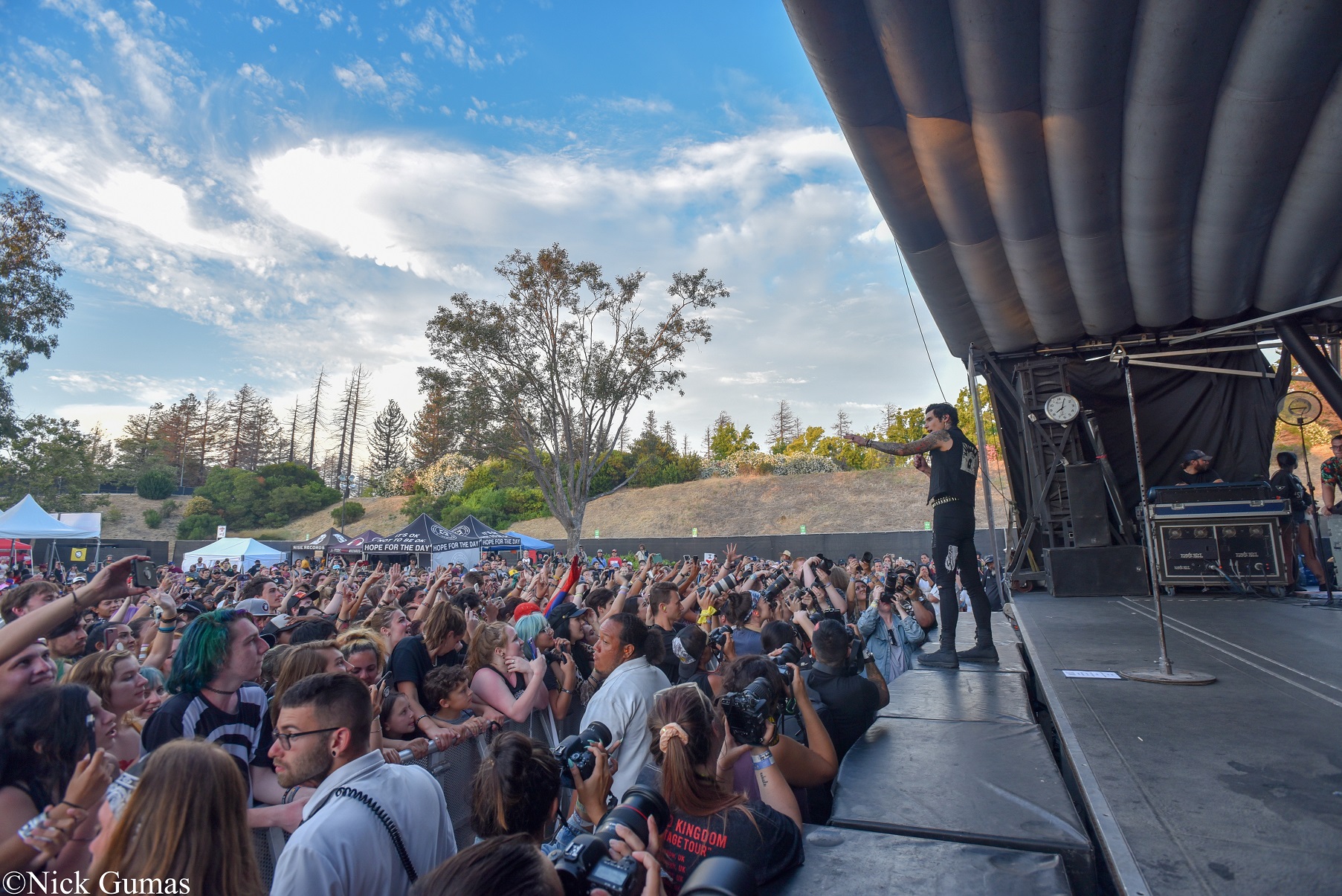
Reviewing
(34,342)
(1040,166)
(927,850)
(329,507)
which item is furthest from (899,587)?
(329,507)

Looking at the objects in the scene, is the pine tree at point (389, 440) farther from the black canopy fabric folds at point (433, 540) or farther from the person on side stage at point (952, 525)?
the person on side stage at point (952, 525)

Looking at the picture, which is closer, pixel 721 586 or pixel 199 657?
pixel 199 657

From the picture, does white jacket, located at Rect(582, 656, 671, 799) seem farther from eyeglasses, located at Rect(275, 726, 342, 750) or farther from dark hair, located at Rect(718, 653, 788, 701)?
eyeglasses, located at Rect(275, 726, 342, 750)

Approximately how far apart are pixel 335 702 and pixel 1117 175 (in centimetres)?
598

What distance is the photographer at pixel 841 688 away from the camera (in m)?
3.36

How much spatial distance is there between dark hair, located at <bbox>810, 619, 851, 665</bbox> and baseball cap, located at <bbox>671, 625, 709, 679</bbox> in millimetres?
813

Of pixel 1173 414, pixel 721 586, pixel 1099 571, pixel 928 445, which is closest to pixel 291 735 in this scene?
pixel 928 445

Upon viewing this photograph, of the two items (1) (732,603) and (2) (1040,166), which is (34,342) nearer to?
(1) (732,603)

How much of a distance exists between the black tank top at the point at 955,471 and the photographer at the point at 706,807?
3381 millimetres

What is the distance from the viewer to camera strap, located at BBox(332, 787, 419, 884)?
5.83ft

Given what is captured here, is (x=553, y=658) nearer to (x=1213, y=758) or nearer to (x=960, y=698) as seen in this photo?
(x=960, y=698)

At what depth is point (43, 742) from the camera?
1.91 meters

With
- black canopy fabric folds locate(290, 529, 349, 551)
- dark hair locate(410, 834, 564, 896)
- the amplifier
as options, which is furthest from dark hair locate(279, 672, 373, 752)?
black canopy fabric folds locate(290, 529, 349, 551)

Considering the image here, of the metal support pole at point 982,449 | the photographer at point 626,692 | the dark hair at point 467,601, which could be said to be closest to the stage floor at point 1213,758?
the photographer at point 626,692
